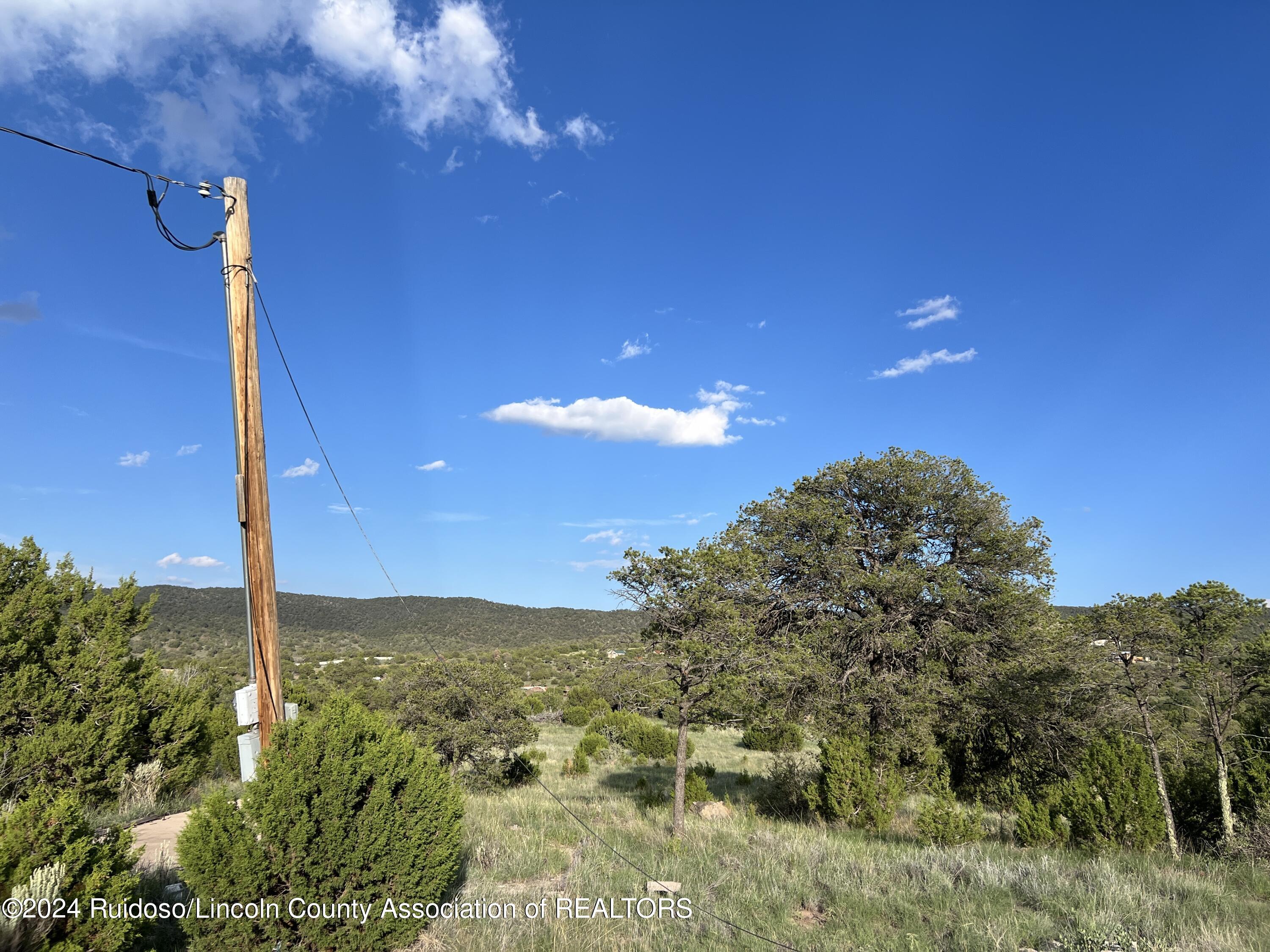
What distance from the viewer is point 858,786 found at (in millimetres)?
12609

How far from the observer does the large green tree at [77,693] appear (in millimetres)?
10031

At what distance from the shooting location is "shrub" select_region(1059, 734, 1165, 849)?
30.0ft

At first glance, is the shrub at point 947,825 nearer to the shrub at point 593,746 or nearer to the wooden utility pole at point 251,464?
the wooden utility pole at point 251,464

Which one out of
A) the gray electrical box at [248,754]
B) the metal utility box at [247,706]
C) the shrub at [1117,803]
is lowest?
the shrub at [1117,803]

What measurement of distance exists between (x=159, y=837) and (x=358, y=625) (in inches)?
2402

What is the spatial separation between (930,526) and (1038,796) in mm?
5783

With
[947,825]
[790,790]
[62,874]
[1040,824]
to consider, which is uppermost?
[62,874]

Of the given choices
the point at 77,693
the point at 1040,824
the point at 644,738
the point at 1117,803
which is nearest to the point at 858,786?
the point at 1040,824

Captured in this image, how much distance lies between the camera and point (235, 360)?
6.12 metres

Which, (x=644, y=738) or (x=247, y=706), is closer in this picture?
(x=247, y=706)

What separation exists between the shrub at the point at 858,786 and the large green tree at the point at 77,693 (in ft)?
41.3

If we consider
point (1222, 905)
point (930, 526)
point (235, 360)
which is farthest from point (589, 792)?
point (235, 360)

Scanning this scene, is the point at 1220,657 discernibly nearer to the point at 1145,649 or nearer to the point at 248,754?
the point at 1145,649

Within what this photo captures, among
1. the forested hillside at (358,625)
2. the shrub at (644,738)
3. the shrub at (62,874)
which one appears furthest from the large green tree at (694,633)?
the forested hillside at (358,625)
